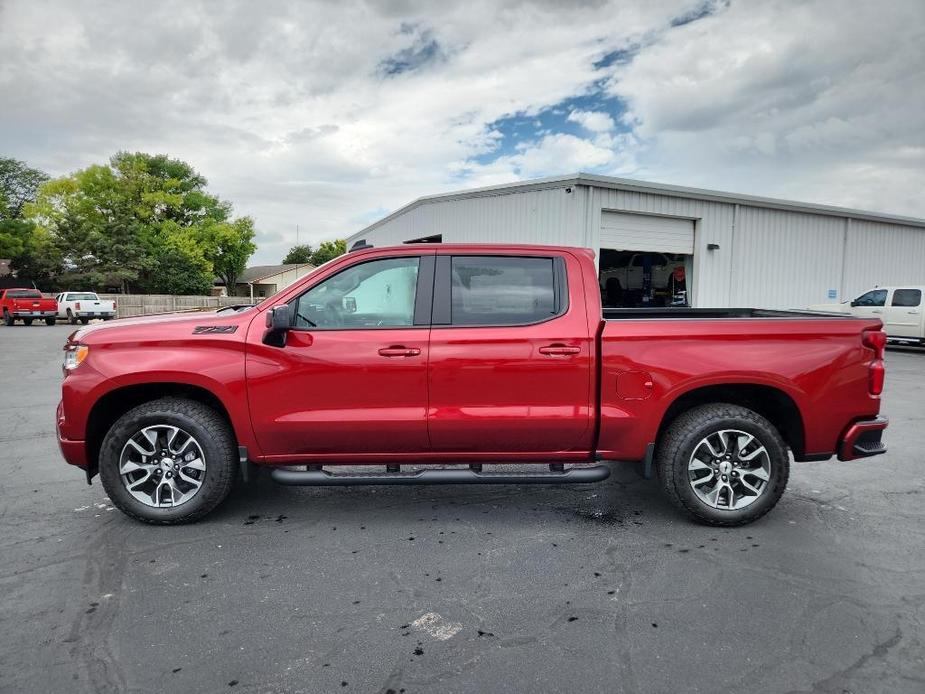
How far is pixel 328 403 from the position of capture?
3.88m

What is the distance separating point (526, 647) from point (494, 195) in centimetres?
1408

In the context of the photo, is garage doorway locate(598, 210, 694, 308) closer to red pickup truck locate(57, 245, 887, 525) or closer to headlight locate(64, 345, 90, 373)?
red pickup truck locate(57, 245, 887, 525)

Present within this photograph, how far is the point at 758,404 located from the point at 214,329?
372 cm

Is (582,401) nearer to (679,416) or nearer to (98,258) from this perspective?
(679,416)

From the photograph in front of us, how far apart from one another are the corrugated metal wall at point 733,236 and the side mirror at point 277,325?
11057 mm

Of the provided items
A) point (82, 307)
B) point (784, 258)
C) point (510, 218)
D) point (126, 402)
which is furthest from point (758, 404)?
point (82, 307)

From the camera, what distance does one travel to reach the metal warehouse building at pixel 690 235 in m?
14.3

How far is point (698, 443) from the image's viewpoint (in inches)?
155

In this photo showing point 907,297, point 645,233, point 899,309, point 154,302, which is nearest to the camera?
point 645,233

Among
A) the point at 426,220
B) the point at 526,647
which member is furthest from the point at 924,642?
the point at 426,220

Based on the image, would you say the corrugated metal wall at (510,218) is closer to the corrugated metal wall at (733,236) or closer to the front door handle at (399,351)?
the corrugated metal wall at (733,236)

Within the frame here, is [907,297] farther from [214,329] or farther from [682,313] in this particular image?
[214,329]

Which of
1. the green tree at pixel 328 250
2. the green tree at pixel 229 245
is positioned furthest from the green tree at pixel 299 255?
the green tree at pixel 229 245

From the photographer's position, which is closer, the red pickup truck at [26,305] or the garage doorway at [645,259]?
the garage doorway at [645,259]
